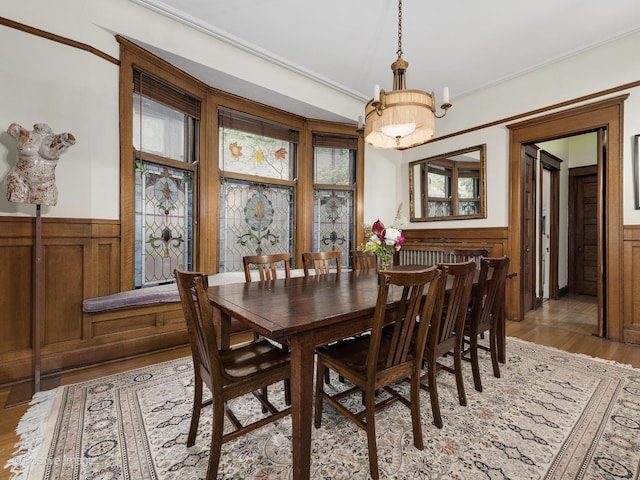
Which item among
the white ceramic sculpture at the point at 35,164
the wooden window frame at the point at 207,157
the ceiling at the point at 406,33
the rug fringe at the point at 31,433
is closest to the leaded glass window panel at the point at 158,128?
the wooden window frame at the point at 207,157

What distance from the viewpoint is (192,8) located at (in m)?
2.62

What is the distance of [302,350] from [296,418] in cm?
28

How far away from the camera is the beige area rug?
1352 millimetres

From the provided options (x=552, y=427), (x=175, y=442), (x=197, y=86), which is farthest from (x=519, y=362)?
(x=197, y=86)

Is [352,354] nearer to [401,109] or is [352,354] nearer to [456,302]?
[456,302]

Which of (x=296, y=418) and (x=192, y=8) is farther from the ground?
(x=192, y=8)

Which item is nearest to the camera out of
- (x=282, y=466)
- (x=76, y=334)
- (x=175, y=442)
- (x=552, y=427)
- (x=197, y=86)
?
(x=282, y=466)

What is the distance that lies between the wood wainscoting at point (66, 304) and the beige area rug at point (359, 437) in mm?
417

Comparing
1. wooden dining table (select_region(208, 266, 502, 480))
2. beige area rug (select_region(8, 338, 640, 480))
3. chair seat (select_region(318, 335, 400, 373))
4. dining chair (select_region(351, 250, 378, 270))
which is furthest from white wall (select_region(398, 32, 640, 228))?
chair seat (select_region(318, 335, 400, 373))

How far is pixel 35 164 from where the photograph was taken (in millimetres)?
1955

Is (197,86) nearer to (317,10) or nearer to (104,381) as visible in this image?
(317,10)

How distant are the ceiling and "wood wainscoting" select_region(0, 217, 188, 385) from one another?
6.08 ft

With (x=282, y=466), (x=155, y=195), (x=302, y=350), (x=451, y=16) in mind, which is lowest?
(x=282, y=466)

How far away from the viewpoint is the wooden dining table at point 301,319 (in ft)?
3.91
